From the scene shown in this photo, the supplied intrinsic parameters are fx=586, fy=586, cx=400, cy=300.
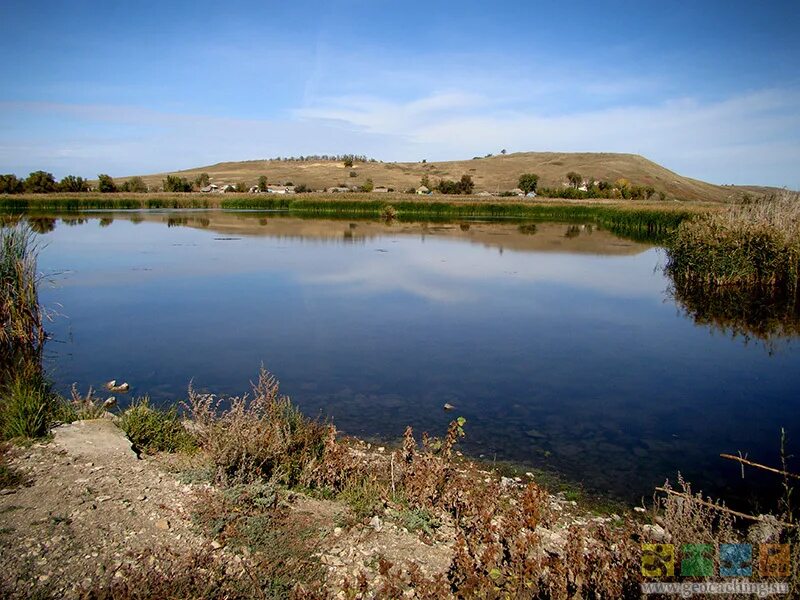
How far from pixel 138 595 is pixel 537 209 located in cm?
5546

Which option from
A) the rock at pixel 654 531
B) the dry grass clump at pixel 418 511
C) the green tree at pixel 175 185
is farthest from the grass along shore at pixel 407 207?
the dry grass clump at pixel 418 511

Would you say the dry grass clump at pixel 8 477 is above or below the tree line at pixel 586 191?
below

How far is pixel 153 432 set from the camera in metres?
6.12

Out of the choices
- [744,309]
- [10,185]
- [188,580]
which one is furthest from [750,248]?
[10,185]

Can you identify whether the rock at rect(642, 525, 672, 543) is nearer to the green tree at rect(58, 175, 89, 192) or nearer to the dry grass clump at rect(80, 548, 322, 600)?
the dry grass clump at rect(80, 548, 322, 600)

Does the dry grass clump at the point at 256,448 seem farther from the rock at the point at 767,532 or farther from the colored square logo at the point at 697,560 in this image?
the rock at the point at 767,532

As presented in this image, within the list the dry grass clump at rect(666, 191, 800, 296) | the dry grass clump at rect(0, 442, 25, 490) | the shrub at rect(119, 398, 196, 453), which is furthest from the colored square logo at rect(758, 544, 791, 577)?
the dry grass clump at rect(666, 191, 800, 296)

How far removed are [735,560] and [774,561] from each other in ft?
0.72

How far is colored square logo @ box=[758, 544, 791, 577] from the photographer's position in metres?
3.15

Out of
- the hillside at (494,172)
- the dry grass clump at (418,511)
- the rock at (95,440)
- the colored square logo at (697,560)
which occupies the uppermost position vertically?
the hillside at (494,172)

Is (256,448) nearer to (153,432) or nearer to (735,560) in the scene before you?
(153,432)

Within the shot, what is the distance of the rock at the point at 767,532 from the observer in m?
3.86

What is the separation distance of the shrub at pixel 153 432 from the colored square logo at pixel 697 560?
4446mm

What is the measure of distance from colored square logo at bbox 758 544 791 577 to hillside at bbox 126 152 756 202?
93024 millimetres
